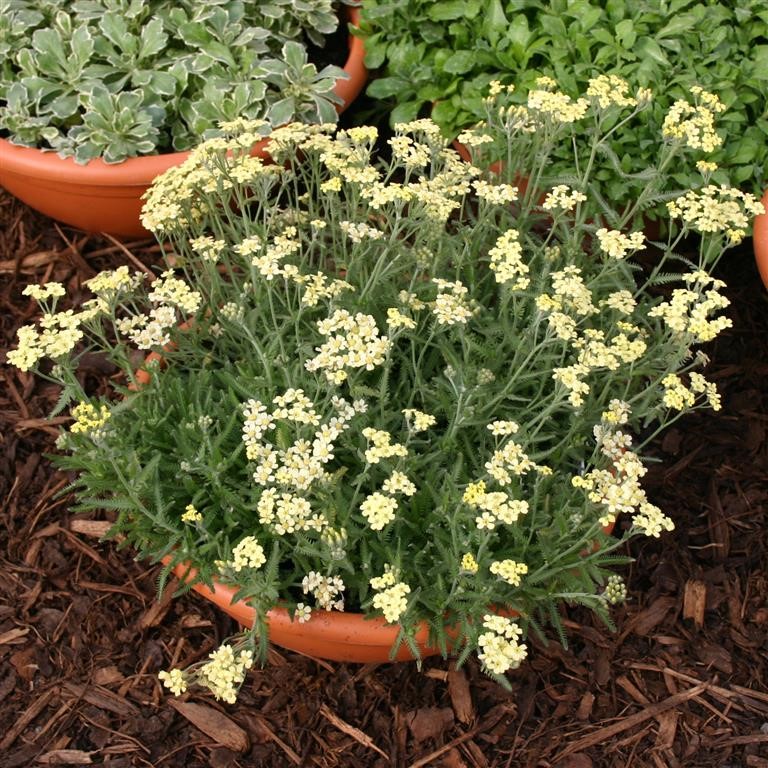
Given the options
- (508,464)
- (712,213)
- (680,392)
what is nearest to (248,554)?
(508,464)

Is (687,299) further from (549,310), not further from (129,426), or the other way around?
(129,426)

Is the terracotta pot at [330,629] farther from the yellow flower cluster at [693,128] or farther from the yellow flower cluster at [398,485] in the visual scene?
the yellow flower cluster at [693,128]

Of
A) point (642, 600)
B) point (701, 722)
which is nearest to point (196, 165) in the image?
point (642, 600)

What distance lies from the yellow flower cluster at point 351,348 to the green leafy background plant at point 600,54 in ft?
5.09

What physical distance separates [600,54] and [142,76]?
1.76m

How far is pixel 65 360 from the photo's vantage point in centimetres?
233

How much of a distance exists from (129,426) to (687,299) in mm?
1516

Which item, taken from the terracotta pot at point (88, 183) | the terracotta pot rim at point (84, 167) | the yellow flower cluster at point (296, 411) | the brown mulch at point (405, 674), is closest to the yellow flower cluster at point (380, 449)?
the yellow flower cluster at point (296, 411)

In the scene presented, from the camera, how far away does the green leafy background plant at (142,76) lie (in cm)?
359

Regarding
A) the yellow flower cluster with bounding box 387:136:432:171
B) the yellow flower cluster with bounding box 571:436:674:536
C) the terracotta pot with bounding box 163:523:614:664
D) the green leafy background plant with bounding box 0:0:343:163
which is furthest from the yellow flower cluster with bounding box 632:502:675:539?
the green leafy background plant with bounding box 0:0:343:163

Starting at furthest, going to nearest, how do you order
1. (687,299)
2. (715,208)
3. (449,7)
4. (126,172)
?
(449,7) → (126,172) → (715,208) → (687,299)

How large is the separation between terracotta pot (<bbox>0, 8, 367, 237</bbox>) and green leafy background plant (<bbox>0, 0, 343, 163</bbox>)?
0.20 feet

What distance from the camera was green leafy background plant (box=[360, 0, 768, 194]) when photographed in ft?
11.2

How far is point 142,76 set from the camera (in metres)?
3.70
